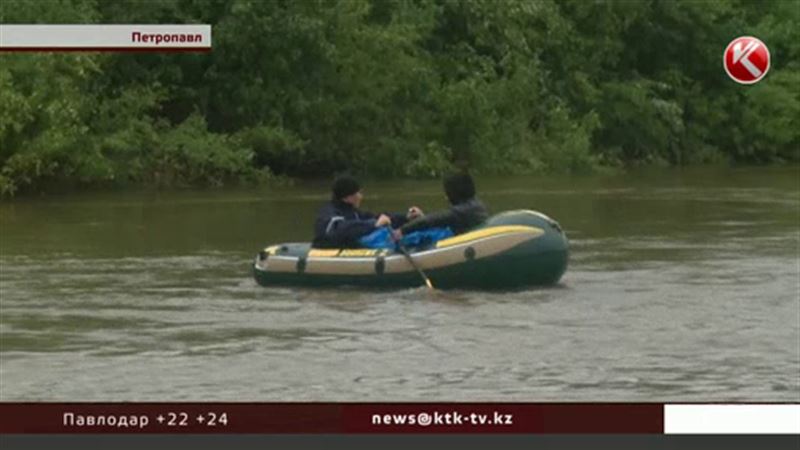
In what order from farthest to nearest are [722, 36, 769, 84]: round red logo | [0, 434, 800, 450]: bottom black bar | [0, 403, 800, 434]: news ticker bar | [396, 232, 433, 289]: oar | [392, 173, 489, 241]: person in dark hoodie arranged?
[392, 173, 489, 241]: person in dark hoodie < [396, 232, 433, 289]: oar < [722, 36, 769, 84]: round red logo < [0, 403, 800, 434]: news ticker bar < [0, 434, 800, 450]: bottom black bar

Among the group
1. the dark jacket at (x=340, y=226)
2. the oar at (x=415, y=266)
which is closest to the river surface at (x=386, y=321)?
the oar at (x=415, y=266)

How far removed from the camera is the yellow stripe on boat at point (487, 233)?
16.5 m

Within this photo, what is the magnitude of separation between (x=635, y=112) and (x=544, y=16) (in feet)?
10.4

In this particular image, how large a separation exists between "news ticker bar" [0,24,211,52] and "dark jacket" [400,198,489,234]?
9.40m

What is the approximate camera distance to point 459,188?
1683cm

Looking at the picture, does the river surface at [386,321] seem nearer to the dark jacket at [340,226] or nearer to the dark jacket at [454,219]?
the dark jacket at [340,226]

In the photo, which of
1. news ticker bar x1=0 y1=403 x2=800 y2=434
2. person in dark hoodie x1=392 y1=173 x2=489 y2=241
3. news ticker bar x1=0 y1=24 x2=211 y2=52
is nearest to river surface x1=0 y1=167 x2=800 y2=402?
person in dark hoodie x1=392 y1=173 x2=489 y2=241

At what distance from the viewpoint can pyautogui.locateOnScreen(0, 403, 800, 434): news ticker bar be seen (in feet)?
18.6

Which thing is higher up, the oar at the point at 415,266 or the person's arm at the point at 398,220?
the person's arm at the point at 398,220

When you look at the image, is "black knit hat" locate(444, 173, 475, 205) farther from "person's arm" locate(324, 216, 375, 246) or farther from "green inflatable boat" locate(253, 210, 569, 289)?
"person's arm" locate(324, 216, 375, 246)

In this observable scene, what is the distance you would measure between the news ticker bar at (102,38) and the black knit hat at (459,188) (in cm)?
933

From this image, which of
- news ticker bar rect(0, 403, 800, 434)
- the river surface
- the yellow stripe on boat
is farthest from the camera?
the yellow stripe on boat

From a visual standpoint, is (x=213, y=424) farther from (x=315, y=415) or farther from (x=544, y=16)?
(x=544, y=16)

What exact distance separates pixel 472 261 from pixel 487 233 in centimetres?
29
